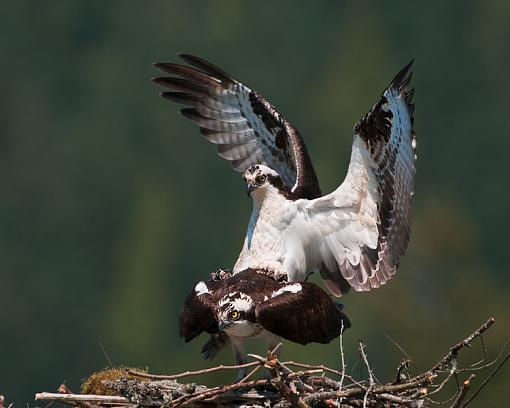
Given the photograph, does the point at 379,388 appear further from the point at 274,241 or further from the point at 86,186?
the point at 86,186

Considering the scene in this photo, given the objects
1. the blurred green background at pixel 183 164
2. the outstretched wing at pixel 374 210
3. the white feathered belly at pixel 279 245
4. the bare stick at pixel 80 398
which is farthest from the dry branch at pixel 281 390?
the blurred green background at pixel 183 164

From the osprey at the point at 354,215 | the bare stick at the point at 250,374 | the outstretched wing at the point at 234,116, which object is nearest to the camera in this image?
the bare stick at the point at 250,374

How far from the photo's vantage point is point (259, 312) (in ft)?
41.9

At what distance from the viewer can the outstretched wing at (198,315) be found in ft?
42.7

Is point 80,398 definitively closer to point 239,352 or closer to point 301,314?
point 239,352

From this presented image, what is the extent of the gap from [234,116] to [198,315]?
304cm

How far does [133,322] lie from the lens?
197 ft

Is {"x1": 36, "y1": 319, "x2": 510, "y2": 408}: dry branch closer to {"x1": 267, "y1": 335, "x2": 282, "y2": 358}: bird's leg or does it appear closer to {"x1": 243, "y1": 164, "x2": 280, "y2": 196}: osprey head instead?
{"x1": 267, "y1": 335, "x2": 282, "y2": 358}: bird's leg

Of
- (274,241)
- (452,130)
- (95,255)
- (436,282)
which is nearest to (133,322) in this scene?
(95,255)

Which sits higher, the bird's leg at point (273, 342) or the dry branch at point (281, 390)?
the bird's leg at point (273, 342)

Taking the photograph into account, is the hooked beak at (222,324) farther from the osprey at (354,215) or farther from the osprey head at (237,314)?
the osprey at (354,215)

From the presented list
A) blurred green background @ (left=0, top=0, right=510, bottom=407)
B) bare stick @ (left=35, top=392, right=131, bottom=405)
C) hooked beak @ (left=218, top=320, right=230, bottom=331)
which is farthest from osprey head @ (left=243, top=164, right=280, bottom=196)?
blurred green background @ (left=0, top=0, right=510, bottom=407)

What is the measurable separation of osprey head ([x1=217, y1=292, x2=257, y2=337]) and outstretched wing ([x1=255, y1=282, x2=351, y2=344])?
0.09m

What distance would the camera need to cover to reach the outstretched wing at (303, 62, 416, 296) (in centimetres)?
1375
